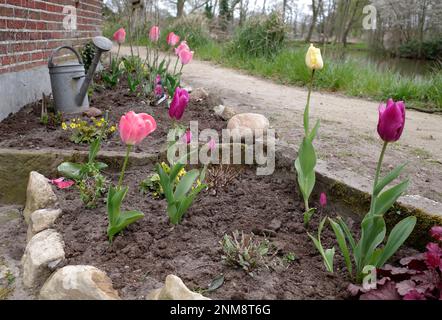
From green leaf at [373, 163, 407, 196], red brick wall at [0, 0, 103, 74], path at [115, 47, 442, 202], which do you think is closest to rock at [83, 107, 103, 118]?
red brick wall at [0, 0, 103, 74]

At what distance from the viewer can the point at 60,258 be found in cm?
168

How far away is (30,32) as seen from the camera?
148 inches

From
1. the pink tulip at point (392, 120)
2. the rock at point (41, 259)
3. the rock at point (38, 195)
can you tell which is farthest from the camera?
the rock at point (38, 195)

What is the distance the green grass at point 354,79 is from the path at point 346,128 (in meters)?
0.36

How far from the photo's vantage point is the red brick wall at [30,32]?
325 cm

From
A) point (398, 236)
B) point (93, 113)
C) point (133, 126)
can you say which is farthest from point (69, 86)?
point (398, 236)

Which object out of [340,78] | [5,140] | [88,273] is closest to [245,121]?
[5,140]

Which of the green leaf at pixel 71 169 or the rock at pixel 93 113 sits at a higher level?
the rock at pixel 93 113

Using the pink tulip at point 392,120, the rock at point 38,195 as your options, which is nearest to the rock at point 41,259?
the rock at point 38,195

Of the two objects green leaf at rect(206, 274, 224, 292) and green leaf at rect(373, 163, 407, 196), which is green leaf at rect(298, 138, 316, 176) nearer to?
green leaf at rect(373, 163, 407, 196)

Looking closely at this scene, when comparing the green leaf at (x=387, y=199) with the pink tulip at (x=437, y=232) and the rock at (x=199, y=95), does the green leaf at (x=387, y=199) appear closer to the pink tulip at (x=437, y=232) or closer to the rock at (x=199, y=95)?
the pink tulip at (x=437, y=232)

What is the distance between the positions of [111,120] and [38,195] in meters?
1.24

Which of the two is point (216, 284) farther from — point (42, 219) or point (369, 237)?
point (42, 219)
